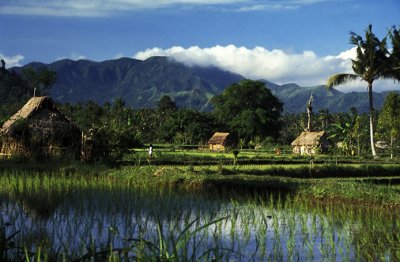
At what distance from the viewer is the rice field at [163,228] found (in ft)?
17.7

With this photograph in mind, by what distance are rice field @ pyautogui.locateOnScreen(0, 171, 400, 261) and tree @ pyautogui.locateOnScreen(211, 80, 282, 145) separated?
184 ft

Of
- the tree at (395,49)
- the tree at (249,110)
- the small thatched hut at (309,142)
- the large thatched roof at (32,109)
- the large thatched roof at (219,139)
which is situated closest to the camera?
the large thatched roof at (32,109)

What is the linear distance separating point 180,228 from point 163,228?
1.78ft

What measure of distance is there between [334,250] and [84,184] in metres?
7.76

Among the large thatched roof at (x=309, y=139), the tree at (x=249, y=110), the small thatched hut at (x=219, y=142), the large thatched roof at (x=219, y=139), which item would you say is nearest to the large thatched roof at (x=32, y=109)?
the large thatched roof at (x=309, y=139)

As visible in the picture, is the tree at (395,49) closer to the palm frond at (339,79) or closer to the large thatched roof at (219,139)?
the palm frond at (339,79)

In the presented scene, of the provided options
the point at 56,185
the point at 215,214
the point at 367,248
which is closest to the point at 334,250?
the point at 367,248

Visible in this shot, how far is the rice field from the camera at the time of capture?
5391 mm

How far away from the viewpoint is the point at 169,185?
608 inches

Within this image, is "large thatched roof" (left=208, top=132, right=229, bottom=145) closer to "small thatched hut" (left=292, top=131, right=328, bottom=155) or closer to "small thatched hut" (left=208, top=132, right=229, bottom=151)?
"small thatched hut" (left=208, top=132, right=229, bottom=151)

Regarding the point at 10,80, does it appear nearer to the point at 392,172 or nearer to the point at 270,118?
the point at 270,118

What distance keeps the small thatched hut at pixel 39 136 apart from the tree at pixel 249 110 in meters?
44.9

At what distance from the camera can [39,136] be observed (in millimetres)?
23031

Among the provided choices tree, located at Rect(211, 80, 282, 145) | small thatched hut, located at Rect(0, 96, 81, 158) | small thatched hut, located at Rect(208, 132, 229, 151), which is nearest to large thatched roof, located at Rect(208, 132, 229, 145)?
small thatched hut, located at Rect(208, 132, 229, 151)
